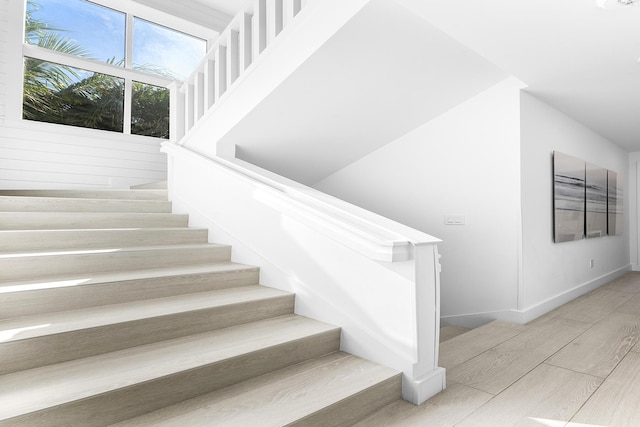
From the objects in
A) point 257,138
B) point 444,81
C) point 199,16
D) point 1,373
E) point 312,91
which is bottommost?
point 1,373

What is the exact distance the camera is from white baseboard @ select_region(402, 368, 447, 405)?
76.0 inches

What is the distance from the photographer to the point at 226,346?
193 centimetres

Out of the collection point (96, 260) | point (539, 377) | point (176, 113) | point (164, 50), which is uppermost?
point (164, 50)

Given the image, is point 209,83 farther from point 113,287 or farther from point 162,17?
point 162,17

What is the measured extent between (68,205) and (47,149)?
65.8 inches

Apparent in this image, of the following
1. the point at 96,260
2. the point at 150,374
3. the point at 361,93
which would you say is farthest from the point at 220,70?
the point at 150,374

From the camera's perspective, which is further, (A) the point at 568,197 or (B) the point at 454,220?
(A) the point at 568,197

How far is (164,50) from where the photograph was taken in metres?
5.11

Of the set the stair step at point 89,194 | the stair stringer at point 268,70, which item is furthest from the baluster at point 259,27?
the stair step at point 89,194

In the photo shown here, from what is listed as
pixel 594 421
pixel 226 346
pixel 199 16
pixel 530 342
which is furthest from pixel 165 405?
pixel 199 16

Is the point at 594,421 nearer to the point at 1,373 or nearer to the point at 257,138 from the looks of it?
the point at 1,373

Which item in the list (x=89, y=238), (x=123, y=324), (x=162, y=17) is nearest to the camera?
(x=123, y=324)

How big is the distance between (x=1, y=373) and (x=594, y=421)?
2.46m

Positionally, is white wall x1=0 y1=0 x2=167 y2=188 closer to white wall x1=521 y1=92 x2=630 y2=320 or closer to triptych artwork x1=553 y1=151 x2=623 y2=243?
white wall x1=521 y1=92 x2=630 y2=320
